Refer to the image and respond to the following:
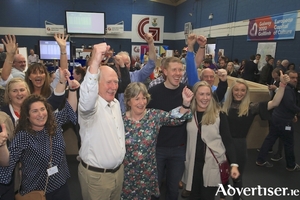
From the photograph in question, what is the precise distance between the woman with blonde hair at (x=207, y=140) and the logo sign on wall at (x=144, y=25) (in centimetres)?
1372

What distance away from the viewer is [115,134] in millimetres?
1633

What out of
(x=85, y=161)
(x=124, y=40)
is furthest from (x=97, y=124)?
(x=124, y=40)

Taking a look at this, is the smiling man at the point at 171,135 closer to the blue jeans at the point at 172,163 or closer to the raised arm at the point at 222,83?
the blue jeans at the point at 172,163

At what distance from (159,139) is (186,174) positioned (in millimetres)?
427

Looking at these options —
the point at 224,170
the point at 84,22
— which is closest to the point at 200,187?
the point at 224,170

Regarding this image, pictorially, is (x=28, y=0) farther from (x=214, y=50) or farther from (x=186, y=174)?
(x=186, y=174)

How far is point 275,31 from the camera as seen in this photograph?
24.3 feet

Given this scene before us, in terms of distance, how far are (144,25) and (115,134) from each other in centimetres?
1440

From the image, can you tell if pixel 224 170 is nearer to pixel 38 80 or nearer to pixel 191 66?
pixel 191 66

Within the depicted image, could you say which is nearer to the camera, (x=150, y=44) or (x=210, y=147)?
(x=210, y=147)

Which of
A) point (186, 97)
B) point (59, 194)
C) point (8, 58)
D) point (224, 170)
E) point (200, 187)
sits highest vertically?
point (8, 58)

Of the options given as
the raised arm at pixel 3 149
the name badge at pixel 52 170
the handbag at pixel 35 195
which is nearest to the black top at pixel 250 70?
the name badge at pixel 52 170

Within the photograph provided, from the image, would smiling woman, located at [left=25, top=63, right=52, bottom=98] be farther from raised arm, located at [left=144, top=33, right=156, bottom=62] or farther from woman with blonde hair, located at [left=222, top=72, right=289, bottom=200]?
woman with blonde hair, located at [left=222, top=72, right=289, bottom=200]

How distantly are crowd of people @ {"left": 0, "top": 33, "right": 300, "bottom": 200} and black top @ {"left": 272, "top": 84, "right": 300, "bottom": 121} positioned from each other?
0.81 metres
